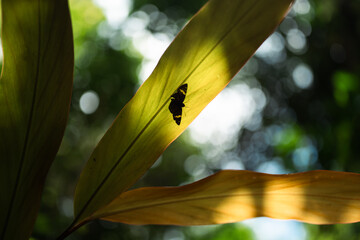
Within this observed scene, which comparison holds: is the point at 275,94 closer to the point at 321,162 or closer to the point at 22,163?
the point at 321,162

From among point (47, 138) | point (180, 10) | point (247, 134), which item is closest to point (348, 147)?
point (47, 138)

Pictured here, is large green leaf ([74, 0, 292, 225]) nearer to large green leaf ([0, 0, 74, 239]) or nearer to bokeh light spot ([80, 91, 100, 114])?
large green leaf ([0, 0, 74, 239])

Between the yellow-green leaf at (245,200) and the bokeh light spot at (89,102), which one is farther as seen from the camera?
the bokeh light spot at (89,102)

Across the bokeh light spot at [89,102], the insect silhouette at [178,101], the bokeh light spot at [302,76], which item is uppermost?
the bokeh light spot at [302,76]

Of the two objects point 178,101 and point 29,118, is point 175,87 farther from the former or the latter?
point 29,118

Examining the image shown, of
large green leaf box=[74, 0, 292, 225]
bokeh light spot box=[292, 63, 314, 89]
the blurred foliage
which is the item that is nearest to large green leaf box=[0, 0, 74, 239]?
large green leaf box=[74, 0, 292, 225]

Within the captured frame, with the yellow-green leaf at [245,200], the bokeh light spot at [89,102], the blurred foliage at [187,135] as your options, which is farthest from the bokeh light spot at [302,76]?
the yellow-green leaf at [245,200]

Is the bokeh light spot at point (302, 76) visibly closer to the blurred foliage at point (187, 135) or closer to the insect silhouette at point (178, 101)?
the blurred foliage at point (187, 135)
